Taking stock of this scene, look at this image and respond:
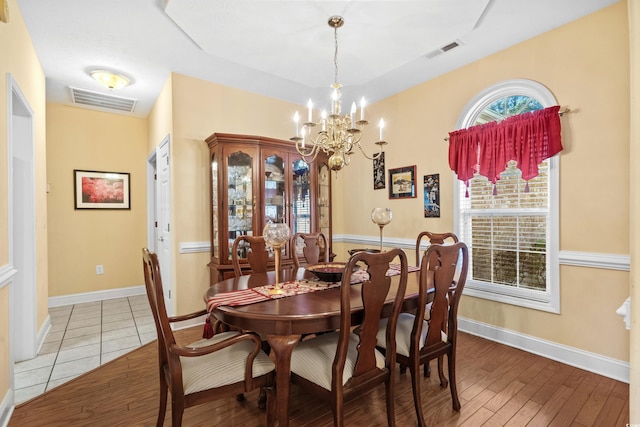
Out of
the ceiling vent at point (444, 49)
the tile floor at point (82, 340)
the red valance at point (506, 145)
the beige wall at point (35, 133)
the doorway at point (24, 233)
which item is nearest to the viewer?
the beige wall at point (35, 133)

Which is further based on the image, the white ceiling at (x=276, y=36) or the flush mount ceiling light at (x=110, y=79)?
the flush mount ceiling light at (x=110, y=79)

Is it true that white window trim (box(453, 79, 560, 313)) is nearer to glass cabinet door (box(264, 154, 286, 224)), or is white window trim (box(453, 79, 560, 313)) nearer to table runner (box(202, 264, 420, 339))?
table runner (box(202, 264, 420, 339))

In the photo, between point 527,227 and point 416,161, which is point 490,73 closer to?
point 416,161

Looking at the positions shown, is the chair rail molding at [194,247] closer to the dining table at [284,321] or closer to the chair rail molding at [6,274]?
the chair rail molding at [6,274]

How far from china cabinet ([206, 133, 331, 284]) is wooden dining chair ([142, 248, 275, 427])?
5.91ft

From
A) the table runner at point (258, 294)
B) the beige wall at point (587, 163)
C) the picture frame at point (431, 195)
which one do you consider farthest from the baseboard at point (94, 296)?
the beige wall at point (587, 163)

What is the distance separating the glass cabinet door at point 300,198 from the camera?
3.92m

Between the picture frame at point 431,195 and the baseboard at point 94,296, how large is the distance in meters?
4.30

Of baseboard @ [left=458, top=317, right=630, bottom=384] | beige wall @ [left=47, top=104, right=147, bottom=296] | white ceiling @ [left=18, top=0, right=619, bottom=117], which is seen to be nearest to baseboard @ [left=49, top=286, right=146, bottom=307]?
beige wall @ [left=47, top=104, right=147, bottom=296]

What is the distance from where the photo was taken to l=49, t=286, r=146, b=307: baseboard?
14.1 ft

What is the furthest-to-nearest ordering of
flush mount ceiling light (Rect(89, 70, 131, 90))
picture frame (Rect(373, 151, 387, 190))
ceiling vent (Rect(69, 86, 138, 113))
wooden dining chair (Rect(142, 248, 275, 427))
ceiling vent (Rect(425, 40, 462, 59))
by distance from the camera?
picture frame (Rect(373, 151, 387, 190))
ceiling vent (Rect(69, 86, 138, 113))
flush mount ceiling light (Rect(89, 70, 131, 90))
ceiling vent (Rect(425, 40, 462, 59))
wooden dining chair (Rect(142, 248, 275, 427))

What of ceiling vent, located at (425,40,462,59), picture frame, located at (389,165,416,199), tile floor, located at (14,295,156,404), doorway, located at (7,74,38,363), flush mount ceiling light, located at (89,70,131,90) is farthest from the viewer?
picture frame, located at (389,165,416,199)

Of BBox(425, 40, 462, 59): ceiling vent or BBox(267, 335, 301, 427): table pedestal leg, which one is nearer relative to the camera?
BBox(267, 335, 301, 427): table pedestal leg

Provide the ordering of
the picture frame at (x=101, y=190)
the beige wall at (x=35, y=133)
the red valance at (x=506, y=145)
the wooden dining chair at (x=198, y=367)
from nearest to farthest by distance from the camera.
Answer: the wooden dining chair at (x=198, y=367) < the beige wall at (x=35, y=133) < the red valance at (x=506, y=145) < the picture frame at (x=101, y=190)
